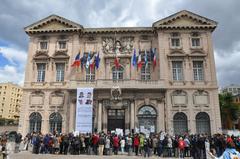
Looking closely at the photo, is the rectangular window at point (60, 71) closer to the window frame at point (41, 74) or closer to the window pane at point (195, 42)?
the window frame at point (41, 74)

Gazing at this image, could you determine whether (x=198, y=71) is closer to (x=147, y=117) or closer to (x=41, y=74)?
(x=147, y=117)

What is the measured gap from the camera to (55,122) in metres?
29.2

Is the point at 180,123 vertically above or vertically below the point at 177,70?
below

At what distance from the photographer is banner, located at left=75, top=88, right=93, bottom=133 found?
26389 millimetres

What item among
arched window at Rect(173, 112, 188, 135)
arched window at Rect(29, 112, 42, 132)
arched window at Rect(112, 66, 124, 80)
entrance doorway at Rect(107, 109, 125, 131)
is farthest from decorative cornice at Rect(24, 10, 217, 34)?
arched window at Rect(173, 112, 188, 135)

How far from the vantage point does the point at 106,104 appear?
93.0ft

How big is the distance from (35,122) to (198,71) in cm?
2049

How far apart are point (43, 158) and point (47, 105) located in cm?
1331

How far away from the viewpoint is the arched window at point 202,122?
91.6 ft

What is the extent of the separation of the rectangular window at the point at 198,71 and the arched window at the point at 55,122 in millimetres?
16828

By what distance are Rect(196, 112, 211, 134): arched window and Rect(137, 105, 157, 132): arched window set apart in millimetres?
4871

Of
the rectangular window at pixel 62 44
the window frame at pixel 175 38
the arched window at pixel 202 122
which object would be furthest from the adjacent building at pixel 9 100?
the arched window at pixel 202 122

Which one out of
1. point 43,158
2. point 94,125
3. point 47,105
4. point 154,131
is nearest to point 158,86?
point 154,131

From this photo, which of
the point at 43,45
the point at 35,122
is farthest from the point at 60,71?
the point at 35,122
